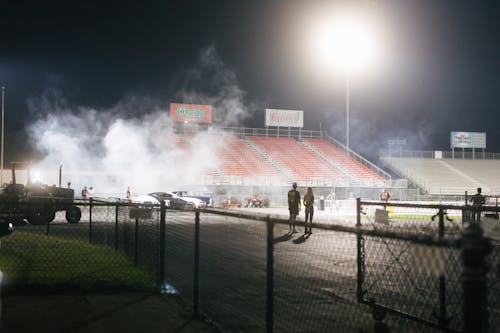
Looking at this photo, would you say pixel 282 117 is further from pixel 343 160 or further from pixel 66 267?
pixel 66 267

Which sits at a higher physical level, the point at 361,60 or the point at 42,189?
the point at 361,60

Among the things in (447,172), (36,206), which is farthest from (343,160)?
(36,206)

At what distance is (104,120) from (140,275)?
50.6 m

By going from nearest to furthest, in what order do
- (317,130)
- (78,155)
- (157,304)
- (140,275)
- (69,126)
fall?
(157,304) < (140,275) < (78,155) < (69,126) < (317,130)

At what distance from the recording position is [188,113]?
2442 inches

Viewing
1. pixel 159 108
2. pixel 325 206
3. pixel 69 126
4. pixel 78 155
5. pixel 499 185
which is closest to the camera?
pixel 325 206

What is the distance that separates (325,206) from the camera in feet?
140

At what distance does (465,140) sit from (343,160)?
72.0 ft

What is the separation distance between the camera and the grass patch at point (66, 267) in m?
8.09

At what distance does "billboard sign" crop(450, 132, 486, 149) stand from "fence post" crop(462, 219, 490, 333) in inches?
2858

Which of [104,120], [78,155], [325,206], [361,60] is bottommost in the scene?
[325,206]

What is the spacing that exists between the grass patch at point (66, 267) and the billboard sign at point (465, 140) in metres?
67.2

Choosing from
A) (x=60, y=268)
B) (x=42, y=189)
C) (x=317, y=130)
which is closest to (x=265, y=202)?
(x=42, y=189)

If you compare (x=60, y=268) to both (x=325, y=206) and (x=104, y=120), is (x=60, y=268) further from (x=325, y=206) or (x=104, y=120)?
(x=104, y=120)
